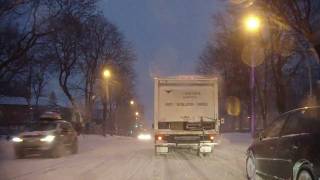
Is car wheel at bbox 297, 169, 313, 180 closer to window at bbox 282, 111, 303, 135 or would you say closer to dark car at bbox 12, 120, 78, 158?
window at bbox 282, 111, 303, 135

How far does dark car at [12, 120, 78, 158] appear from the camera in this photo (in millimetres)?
24094

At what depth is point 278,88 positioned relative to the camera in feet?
137

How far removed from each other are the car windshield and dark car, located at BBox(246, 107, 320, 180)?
1342 cm

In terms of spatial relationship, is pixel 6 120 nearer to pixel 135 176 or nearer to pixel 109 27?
pixel 109 27

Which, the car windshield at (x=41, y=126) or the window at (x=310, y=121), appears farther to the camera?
the car windshield at (x=41, y=126)

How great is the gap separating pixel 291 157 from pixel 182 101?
14.0 metres

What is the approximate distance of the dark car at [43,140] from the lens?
2409cm

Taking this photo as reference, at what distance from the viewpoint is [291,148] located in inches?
423

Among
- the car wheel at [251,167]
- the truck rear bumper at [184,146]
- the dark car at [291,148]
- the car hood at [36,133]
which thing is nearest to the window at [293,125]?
the dark car at [291,148]

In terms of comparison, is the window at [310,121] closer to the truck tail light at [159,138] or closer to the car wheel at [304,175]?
the car wheel at [304,175]

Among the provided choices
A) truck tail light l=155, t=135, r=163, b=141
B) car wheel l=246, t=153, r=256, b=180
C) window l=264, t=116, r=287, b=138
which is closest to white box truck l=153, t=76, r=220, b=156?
truck tail light l=155, t=135, r=163, b=141

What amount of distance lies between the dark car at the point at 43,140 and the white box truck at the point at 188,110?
4.04 metres

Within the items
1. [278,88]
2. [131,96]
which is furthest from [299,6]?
[131,96]

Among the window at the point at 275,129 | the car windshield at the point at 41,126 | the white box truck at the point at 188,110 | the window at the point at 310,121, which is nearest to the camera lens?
the window at the point at 310,121
